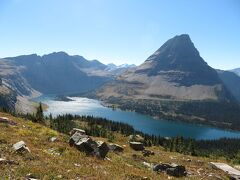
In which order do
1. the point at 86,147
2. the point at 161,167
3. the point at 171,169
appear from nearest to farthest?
the point at 86,147 < the point at 171,169 < the point at 161,167

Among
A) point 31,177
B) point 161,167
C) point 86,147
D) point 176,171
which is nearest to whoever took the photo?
point 31,177

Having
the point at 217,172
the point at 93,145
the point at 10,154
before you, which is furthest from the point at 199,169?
the point at 10,154

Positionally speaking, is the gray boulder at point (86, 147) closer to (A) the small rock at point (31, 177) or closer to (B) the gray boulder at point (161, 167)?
(B) the gray boulder at point (161, 167)

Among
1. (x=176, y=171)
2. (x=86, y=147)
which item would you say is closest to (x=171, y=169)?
(x=176, y=171)

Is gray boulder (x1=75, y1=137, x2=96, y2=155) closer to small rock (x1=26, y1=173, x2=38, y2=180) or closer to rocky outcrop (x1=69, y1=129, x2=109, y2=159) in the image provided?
rocky outcrop (x1=69, y1=129, x2=109, y2=159)

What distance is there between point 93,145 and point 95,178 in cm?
1035

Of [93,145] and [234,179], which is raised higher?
[93,145]

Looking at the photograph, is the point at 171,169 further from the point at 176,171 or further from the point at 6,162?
the point at 6,162

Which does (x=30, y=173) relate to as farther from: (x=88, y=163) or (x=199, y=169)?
(x=199, y=169)

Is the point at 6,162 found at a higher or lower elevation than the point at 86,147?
higher

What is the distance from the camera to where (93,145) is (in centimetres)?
3431

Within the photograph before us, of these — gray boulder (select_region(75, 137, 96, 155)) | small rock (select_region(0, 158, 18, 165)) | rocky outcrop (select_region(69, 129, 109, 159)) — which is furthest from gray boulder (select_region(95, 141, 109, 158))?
small rock (select_region(0, 158, 18, 165))

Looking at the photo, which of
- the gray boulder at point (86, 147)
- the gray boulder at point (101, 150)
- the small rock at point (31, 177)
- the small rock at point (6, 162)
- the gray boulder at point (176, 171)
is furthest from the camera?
the gray boulder at point (176, 171)

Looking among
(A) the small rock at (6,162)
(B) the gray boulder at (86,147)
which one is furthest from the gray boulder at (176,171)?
(A) the small rock at (6,162)
